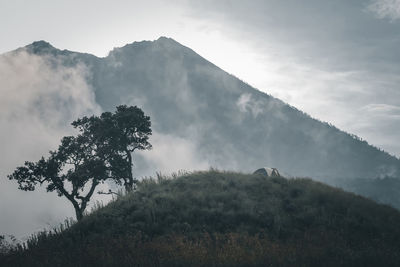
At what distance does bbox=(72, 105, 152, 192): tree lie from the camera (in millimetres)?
26266

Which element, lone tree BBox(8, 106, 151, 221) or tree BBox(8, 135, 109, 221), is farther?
lone tree BBox(8, 106, 151, 221)

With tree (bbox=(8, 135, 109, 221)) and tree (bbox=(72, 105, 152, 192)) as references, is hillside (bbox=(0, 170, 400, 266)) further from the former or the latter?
tree (bbox=(8, 135, 109, 221))

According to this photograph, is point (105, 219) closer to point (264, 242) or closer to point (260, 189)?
point (264, 242)

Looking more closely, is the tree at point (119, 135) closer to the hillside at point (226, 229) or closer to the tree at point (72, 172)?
the tree at point (72, 172)

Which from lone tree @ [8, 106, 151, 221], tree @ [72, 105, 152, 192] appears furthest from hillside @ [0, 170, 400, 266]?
lone tree @ [8, 106, 151, 221]

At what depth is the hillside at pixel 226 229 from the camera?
897 centimetres

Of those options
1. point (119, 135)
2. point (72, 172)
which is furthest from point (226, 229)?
point (119, 135)

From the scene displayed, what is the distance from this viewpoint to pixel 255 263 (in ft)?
27.6

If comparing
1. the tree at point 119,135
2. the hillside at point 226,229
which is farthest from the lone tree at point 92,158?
the hillside at point 226,229

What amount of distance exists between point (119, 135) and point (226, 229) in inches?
643

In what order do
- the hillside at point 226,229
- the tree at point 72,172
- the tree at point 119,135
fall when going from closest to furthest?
the hillside at point 226,229 < the tree at point 72,172 < the tree at point 119,135

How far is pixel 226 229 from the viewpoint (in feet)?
43.3

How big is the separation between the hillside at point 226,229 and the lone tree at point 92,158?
7049mm

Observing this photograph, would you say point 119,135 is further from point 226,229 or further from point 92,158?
point 226,229
